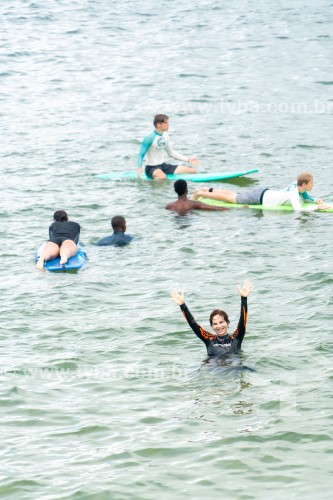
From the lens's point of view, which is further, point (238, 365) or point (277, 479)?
point (238, 365)

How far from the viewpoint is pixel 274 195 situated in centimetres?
2108

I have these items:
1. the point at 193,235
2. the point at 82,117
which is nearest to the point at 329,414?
the point at 193,235

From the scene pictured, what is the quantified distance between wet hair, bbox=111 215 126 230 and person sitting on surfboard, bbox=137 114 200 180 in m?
4.44

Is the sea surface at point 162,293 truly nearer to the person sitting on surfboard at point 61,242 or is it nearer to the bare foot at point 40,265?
the bare foot at point 40,265

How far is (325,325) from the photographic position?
15.3 metres

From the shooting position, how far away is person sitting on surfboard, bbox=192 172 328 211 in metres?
20.5

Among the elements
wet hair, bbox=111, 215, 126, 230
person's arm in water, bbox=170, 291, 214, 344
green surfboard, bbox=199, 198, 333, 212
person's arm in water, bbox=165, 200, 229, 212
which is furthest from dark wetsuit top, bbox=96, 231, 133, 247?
person's arm in water, bbox=170, 291, 214, 344

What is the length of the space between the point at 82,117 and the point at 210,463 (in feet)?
68.8

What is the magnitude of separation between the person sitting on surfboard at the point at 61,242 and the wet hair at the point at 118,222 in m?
0.79

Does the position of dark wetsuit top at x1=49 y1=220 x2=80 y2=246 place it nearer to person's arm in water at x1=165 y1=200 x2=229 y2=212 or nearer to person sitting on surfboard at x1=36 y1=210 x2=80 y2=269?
person sitting on surfboard at x1=36 y1=210 x2=80 y2=269

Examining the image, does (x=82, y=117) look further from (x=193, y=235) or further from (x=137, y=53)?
(x=193, y=235)

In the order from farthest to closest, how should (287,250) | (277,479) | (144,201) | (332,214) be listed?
(144,201) → (332,214) → (287,250) → (277,479)

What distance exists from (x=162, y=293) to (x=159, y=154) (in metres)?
7.20

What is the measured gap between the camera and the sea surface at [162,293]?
11.3 metres
